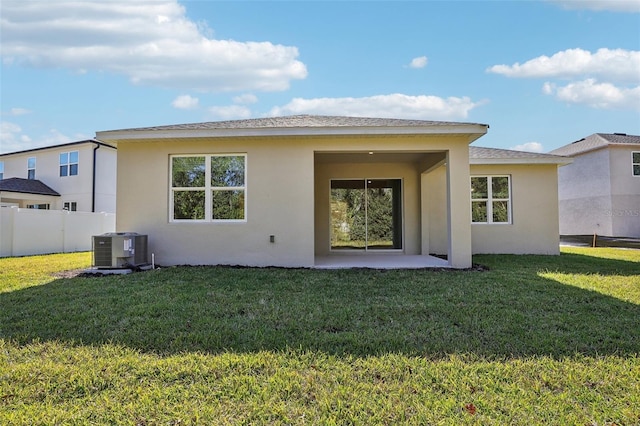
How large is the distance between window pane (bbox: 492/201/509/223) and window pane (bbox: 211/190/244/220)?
28.4 ft

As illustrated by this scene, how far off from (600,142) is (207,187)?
2326 cm

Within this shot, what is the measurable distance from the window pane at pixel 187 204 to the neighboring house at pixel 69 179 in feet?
44.2

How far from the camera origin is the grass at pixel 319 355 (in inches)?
94.4

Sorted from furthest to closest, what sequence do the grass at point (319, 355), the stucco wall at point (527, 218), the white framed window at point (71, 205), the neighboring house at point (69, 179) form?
the white framed window at point (71, 205) → the neighboring house at point (69, 179) → the stucco wall at point (527, 218) → the grass at point (319, 355)

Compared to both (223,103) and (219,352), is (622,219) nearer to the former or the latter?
(223,103)

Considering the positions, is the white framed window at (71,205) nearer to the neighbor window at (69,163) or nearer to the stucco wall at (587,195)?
the neighbor window at (69,163)

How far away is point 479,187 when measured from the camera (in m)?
12.4

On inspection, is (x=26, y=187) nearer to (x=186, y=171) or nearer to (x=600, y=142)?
(x=186, y=171)

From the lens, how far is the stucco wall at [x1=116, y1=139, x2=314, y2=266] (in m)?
8.48

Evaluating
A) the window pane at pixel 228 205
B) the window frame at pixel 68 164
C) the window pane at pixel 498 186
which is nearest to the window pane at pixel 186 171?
the window pane at pixel 228 205

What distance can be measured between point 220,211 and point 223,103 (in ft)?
29.9

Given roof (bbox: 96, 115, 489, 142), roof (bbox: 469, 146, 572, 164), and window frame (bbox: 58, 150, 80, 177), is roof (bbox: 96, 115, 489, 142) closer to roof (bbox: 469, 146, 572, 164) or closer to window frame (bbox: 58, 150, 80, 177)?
roof (bbox: 469, 146, 572, 164)

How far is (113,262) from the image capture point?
789cm

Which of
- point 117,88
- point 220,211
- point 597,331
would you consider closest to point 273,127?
point 220,211
